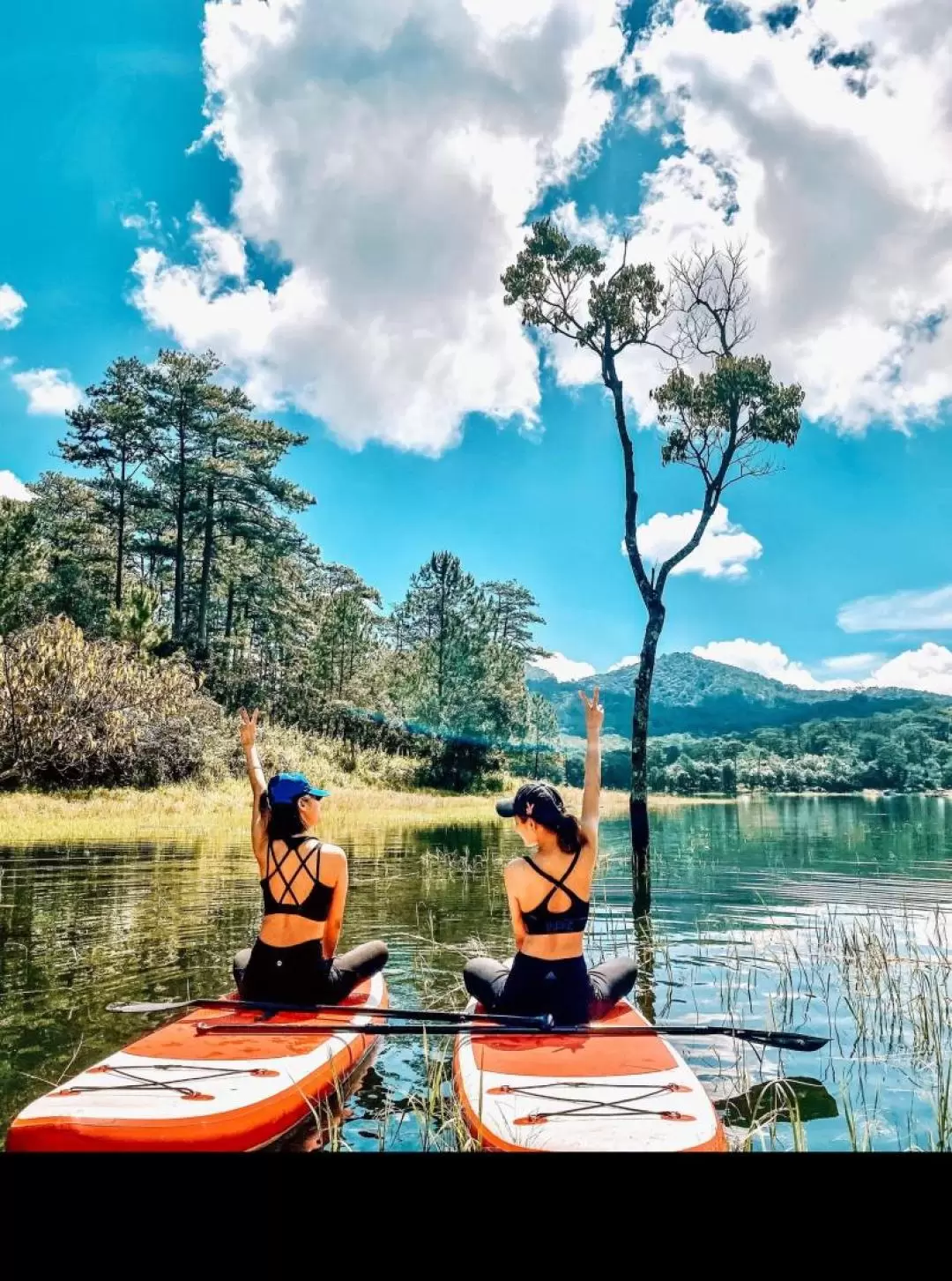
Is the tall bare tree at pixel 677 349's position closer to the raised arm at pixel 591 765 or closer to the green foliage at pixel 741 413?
the green foliage at pixel 741 413

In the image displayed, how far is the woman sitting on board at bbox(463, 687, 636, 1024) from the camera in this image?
10.4 ft

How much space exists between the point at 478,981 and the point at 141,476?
21.7 ft

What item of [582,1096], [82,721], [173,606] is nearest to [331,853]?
[582,1096]

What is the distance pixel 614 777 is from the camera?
21.8 meters

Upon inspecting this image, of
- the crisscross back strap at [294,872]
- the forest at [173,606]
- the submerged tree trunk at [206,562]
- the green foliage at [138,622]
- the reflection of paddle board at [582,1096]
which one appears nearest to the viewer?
the reflection of paddle board at [582,1096]

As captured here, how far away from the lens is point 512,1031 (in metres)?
3.21

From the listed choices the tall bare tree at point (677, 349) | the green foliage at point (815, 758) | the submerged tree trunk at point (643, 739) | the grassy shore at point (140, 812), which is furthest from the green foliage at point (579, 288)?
the grassy shore at point (140, 812)

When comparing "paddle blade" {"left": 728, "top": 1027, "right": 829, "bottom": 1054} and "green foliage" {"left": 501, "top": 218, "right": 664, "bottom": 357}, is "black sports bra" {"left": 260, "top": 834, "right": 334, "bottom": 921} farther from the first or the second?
"green foliage" {"left": 501, "top": 218, "right": 664, "bottom": 357}

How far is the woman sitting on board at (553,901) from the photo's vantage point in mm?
3180

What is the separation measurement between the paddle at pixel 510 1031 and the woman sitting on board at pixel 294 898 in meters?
0.33

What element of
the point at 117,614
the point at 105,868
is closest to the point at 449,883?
the point at 105,868

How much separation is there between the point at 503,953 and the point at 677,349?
23.3 ft
